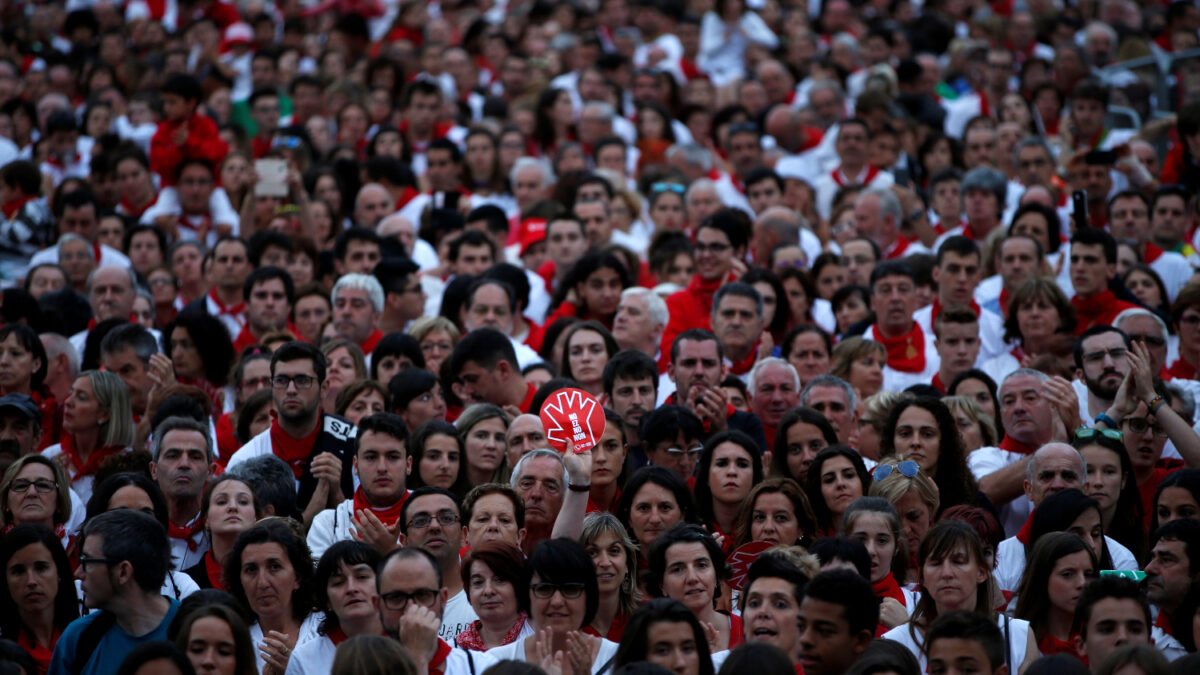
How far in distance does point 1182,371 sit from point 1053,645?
3625mm

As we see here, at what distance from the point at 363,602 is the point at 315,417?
83.9 inches

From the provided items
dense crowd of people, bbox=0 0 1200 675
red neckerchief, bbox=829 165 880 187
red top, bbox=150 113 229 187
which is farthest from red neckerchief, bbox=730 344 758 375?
red top, bbox=150 113 229 187

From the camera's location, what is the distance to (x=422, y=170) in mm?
14812

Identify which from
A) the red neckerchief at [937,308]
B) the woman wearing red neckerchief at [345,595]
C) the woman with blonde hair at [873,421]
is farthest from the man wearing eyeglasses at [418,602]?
the red neckerchief at [937,308]

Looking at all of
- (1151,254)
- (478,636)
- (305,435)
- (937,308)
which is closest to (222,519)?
(305,435)

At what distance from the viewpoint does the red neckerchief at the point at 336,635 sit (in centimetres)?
623

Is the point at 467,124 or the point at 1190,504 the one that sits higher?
the point at 467,124

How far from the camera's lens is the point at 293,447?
809cm

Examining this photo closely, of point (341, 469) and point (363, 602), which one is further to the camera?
point (341, 469)

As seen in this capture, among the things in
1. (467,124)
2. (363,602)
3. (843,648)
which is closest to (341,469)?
(363,602)

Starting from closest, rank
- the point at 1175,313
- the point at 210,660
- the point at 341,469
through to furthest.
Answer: the point at 210,660 → the point at 341,469 → the point at 1175,313

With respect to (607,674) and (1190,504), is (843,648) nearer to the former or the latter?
(607,674)

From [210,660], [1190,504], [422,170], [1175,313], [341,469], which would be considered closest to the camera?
[210,660]

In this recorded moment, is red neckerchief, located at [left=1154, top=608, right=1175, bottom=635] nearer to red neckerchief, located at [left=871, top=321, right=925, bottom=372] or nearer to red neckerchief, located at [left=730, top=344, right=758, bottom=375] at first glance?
red neckerchief, located at [left=871, top=321, right=925, bottom=372]
